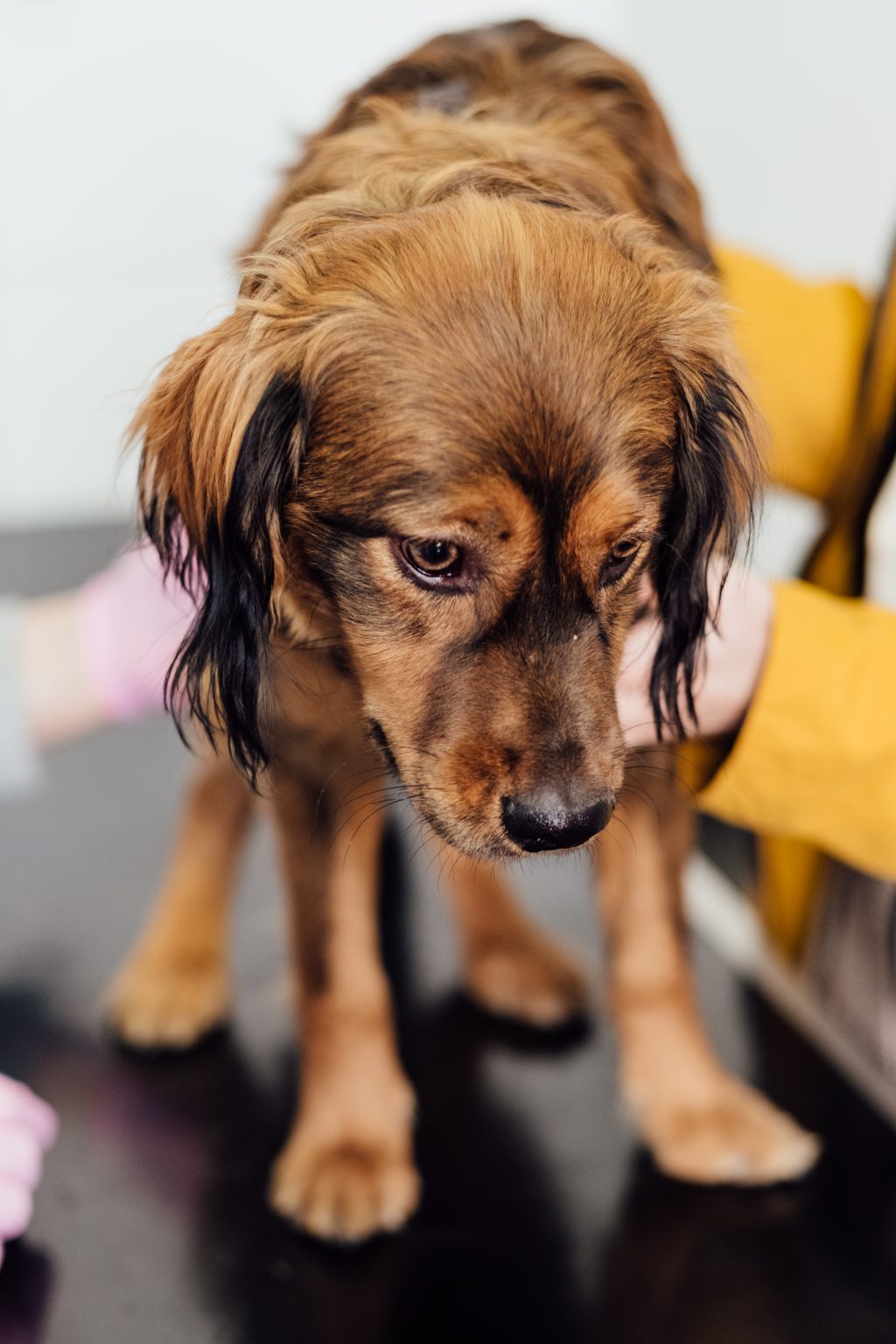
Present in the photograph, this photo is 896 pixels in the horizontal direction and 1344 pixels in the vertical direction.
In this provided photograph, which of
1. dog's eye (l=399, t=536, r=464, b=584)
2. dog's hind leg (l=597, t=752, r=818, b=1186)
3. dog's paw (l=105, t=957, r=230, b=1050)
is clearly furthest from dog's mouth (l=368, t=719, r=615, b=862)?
dog's paw (l=105, t=957, r=230, b=1050)

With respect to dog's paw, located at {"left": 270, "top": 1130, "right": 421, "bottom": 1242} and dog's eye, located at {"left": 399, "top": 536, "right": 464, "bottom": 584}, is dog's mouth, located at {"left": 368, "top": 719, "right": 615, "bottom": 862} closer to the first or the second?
dog's eye, located at {"left": 399, "top": 536, "right": 464, "bottom": 584}

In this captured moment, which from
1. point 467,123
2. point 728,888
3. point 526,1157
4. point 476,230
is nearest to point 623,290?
point 476,230

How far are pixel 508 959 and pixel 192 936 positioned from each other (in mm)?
325

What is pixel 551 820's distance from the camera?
2.61ft

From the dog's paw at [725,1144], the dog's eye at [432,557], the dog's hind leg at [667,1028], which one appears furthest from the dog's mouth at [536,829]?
the dog's paw at [725,1144]

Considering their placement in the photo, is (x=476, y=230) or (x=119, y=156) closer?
(x=476, y=230)

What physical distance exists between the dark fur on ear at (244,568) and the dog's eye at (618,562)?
22 cm

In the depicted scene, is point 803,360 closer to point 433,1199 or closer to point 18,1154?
point 433,1199

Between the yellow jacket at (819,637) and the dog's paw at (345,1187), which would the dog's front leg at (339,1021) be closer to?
the dog's paw at (345,1187)

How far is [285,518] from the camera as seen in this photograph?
0.90m

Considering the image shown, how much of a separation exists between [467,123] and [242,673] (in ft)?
1.52

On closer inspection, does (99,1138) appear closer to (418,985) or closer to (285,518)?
(418,985)

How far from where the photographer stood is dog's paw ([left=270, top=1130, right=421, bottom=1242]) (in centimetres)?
101

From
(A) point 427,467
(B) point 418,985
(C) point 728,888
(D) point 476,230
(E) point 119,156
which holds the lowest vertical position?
(C) point 728,888
